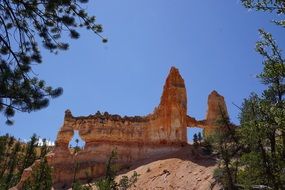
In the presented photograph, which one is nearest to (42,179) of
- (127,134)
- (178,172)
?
(178,172)

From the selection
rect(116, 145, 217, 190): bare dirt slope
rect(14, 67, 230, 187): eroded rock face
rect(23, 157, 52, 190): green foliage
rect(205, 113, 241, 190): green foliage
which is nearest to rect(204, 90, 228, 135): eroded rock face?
rect(14, 67, 230, 187): eroded rock face

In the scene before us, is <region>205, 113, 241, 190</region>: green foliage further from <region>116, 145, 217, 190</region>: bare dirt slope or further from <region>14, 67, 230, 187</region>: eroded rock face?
<region>14, 67, 230, 187</region>: eroded rock face

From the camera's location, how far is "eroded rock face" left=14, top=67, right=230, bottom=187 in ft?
151

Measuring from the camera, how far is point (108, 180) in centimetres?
3123

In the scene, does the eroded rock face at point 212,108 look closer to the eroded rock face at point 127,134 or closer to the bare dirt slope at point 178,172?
the eroded rock face at point 127,134

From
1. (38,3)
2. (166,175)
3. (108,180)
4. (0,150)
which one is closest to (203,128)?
(166,175)

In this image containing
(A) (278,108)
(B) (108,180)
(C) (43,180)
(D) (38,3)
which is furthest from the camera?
(C) (43,180)

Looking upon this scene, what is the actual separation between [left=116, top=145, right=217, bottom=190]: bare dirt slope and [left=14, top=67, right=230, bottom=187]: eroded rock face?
2.54m

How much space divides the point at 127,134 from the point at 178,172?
11.9 meters

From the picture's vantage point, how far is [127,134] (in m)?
48.2

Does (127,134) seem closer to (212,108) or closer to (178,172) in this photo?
(212,108)

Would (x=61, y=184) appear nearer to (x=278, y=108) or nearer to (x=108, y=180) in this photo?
(x=108, y=180)

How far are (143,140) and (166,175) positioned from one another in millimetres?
9847

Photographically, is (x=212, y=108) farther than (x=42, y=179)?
Yes
